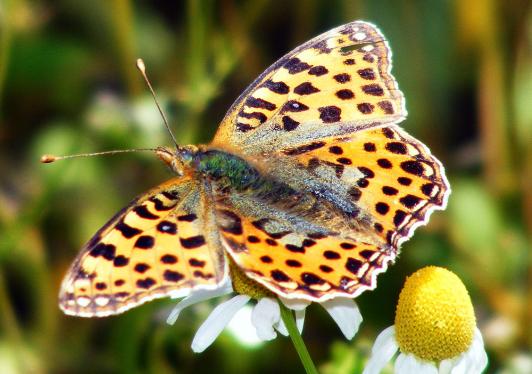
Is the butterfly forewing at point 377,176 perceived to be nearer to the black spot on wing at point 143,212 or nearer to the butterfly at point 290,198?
the butterfly at point 290,198

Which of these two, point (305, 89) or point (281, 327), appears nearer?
point (281, 327)

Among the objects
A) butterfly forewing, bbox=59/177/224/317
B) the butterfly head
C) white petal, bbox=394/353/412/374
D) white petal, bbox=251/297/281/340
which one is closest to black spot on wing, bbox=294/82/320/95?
the butterfly head

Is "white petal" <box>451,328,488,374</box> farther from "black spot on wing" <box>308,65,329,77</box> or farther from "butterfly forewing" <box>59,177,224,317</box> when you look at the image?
"black spot on wing" <box>308,65,329,77</box>

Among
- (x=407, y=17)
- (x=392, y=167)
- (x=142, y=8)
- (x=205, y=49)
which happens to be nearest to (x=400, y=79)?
(x=407, y=17)

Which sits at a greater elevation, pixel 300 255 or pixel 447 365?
pixel 300 255

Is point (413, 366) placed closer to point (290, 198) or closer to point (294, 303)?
point (294, 303)

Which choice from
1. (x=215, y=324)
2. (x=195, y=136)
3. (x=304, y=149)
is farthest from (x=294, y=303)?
(x=195, y=136)
